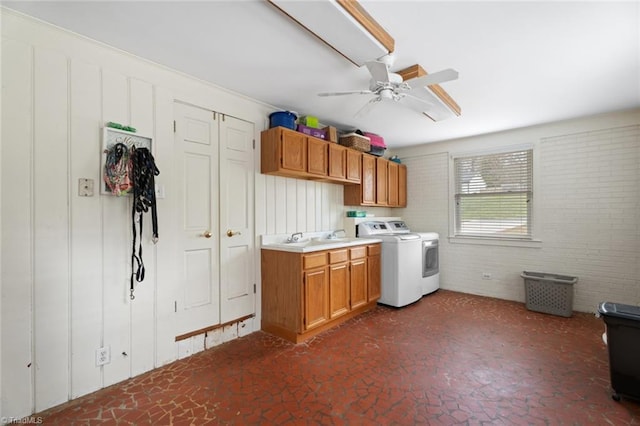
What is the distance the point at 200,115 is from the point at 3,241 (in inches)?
68.2

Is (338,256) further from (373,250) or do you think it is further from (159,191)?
(159,191)

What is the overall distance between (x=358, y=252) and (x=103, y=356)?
272 centimetres

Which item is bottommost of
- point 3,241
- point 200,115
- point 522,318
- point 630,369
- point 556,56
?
point 522,318

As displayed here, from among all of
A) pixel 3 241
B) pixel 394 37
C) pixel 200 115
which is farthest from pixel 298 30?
pixel 3 241

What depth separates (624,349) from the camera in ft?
6.52

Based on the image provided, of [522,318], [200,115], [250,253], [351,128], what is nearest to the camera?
[200,115]

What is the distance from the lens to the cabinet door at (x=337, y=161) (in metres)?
3.72

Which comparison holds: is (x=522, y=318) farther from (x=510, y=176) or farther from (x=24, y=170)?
(x=24, y=170)

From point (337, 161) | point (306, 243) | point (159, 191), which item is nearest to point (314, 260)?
point (306, 243)

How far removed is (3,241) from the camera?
1.81m

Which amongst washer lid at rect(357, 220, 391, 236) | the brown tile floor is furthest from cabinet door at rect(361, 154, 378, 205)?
the brown tile floor

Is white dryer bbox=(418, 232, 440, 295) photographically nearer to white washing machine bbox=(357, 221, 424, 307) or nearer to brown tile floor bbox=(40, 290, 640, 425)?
white washing machine bbox=(357, 221, 424, 307)

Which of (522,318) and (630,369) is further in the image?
(522,318)

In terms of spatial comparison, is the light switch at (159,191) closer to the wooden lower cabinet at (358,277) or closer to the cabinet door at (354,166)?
the wooden lower cabinet at (358,277)
